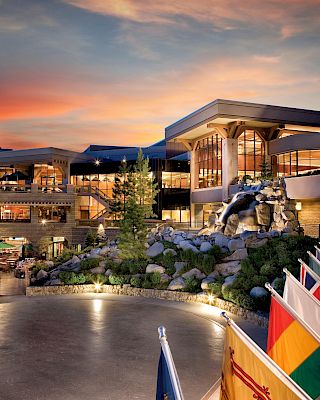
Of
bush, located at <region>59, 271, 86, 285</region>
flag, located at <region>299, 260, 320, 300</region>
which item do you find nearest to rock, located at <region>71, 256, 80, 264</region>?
bush, located at <region>59, 271, 86, 285</region>

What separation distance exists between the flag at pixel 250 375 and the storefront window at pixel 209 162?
44418mm

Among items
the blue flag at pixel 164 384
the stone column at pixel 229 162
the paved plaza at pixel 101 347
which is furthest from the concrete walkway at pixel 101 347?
the stone column at pixel 229 162

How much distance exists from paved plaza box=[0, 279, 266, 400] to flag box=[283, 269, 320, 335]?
16.8ft

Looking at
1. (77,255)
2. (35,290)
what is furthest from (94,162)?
(35,290)

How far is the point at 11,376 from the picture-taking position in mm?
11562

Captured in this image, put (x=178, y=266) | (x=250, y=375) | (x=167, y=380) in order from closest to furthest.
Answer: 1. (x=167, y=380)
2. (x=250, y=375)
3. (x=178, y=266)

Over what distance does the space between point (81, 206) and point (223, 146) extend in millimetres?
23060

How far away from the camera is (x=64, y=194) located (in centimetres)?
4897

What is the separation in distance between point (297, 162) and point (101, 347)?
108 ft

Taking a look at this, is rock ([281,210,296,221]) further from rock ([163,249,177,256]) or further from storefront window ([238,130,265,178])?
storefront window ([238,130,265,178])

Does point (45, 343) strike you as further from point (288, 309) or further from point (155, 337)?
point (288, 309)

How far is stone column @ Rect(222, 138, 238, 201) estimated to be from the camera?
44.4 metres

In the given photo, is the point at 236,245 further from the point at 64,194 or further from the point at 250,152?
the point at 64,194

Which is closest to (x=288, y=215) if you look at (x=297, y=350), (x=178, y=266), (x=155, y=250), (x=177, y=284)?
(x=155, y=250)
